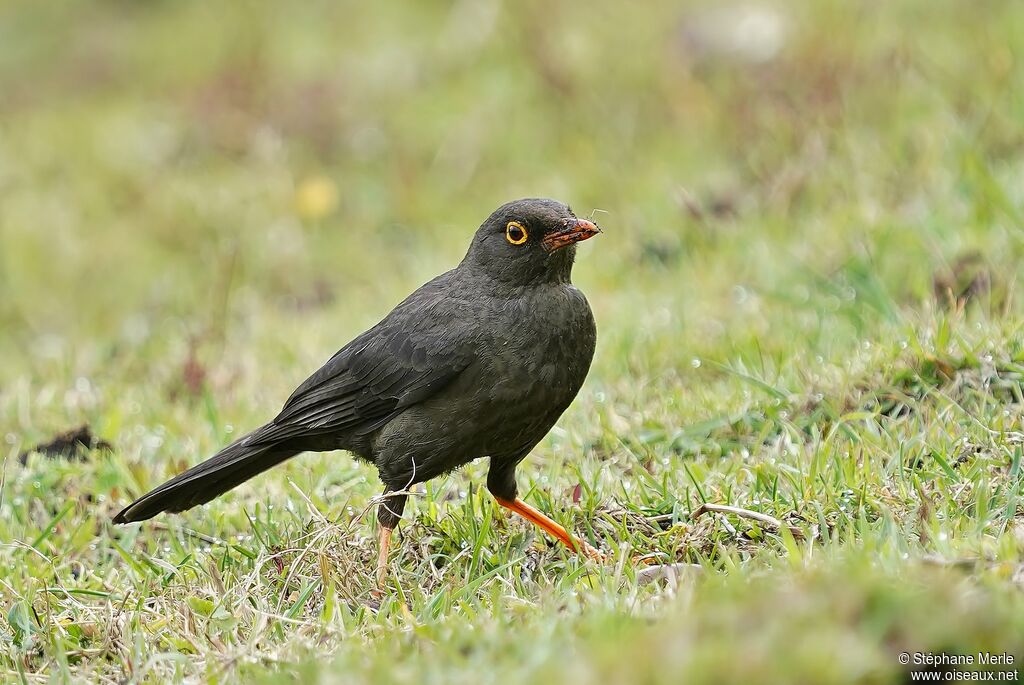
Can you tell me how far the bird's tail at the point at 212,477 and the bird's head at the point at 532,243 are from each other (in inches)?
43.9

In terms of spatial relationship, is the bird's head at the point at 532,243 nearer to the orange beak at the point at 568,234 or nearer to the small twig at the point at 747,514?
the orange beak at the point at 568,234

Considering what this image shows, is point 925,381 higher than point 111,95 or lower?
lower

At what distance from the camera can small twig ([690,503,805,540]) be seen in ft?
13.2

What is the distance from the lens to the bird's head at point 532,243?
4.68 meters

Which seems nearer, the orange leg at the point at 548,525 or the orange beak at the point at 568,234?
the orange leg at the point at 548,525

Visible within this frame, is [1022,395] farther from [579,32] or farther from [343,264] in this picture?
[579,32]

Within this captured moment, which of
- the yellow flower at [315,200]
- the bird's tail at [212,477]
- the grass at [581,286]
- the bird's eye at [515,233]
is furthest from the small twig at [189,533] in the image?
the yellow flower at [315,200]

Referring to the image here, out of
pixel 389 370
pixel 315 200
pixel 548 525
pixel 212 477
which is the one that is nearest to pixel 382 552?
pixel 548 525

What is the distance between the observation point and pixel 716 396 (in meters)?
5.54

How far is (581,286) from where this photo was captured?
25.6 ft

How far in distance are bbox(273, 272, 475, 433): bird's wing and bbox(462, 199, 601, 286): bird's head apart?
0.25 m

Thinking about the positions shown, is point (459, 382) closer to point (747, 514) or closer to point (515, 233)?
point (515, 233)

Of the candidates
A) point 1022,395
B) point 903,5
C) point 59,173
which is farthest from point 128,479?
point 903,5

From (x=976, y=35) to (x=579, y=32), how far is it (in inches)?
141
